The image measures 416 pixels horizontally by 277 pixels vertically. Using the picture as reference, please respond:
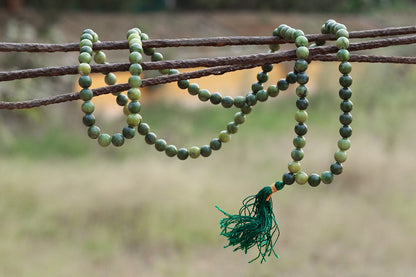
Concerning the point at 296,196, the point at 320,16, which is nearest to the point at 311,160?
the point at 296,196

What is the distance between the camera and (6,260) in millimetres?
2744

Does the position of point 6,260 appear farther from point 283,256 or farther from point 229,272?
point 283,256

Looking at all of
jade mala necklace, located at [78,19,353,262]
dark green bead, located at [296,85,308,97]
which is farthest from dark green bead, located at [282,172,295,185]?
dark green bead, located at [296,85,308,97]

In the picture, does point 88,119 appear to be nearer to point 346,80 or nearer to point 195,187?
point 346,80

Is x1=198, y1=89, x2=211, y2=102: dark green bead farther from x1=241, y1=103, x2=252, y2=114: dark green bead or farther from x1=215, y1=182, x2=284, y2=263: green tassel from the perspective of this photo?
x1=215, y1=182, x2=284, y2=263: green tassel

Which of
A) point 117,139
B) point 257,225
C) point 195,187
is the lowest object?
point 257,225

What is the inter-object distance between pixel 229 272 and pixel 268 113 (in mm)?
2746

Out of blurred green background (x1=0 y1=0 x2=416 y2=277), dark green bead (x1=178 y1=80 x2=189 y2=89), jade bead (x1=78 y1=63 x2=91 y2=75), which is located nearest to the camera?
jade bead (x1=78 y1=63 x2=91 y2=75)

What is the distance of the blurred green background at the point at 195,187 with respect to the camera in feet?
9.53

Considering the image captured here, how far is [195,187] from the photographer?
340cm

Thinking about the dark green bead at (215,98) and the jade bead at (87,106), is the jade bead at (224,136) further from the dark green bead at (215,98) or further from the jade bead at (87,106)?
the jade bead at (87,106)

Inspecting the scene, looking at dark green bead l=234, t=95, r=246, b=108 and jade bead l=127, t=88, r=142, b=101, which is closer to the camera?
jade bead l=127, t=88, r=142, b=101

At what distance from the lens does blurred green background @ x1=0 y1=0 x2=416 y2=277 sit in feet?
9.53

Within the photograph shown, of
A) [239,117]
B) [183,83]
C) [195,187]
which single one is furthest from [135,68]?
[195,187]
